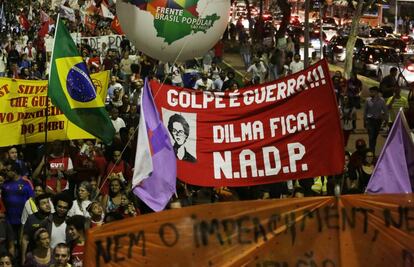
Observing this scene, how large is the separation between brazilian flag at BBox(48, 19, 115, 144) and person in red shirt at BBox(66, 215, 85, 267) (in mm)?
1711

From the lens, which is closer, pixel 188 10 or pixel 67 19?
pixel 188 10

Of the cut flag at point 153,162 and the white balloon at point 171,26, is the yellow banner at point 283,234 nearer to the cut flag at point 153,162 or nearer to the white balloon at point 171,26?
the cut flag at point 153,162

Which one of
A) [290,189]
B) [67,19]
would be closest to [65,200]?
[290,189]

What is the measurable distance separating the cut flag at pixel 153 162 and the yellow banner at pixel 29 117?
410 cm

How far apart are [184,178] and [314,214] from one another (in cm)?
203

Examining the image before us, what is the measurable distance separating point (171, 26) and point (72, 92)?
1770 millimetres

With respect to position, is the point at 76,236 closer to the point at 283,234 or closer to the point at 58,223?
the point at 58,223

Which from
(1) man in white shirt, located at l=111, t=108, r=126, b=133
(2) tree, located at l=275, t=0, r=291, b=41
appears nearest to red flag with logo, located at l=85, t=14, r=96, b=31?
(2) tree, located at l=275, t=0, r=291, b=41

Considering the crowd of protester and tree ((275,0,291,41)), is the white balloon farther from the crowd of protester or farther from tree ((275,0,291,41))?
tree ((275,0,291,41))

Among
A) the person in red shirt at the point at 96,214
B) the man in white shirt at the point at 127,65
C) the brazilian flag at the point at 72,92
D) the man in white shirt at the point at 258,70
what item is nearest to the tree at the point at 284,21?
the man in white shirt at the point at 258,70

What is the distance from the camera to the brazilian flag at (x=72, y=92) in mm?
10781

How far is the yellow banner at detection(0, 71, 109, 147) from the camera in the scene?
12.6 metres

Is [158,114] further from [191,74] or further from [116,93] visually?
[191,74]

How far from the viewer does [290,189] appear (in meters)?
11.4
